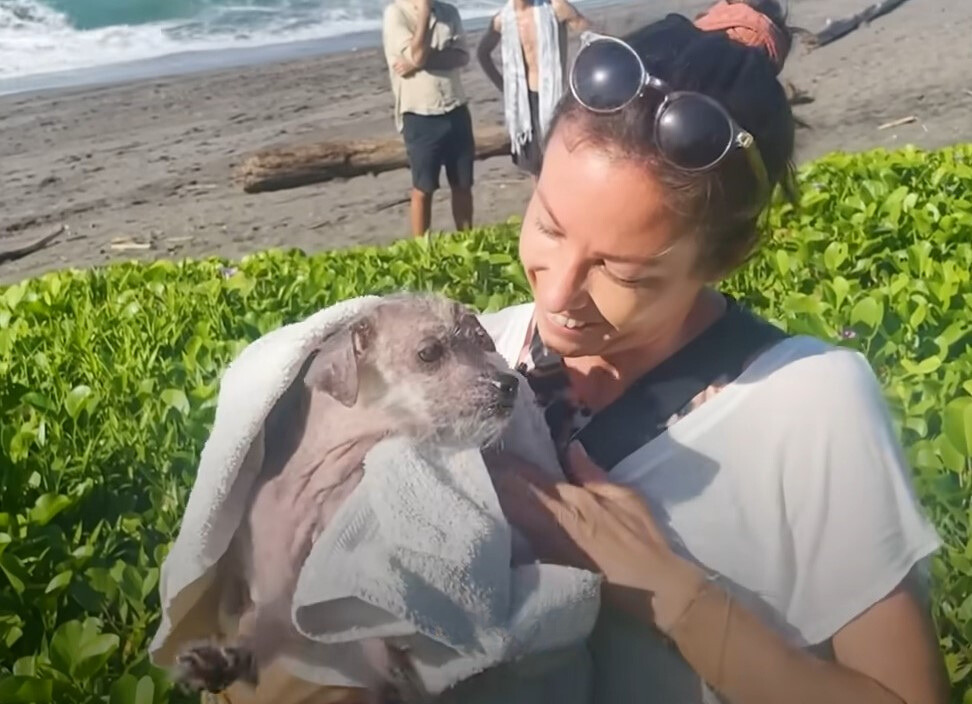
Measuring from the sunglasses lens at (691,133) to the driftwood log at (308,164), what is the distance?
0.67 meters

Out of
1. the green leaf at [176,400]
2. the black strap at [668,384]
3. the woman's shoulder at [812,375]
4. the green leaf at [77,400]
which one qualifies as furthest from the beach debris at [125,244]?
the woman's shoulder at [812,375]

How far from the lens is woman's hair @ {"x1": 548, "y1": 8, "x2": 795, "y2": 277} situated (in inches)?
32.3

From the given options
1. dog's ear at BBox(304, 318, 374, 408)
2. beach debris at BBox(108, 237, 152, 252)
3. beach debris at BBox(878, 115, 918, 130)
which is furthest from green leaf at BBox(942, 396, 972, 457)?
beach debris at BBox(878, 115, 918, 130)

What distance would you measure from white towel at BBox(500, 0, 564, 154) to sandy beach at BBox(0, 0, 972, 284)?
139 mm

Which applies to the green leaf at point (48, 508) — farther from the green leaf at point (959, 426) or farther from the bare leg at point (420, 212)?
the green leaf at point (959, 426)

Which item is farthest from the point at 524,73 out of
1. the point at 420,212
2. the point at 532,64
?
the point at 420,212

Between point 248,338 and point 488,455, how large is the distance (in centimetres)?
40

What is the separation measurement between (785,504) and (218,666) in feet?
1.31

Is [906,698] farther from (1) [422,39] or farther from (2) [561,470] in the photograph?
(1) [422,39]

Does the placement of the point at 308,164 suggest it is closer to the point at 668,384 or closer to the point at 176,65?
the point at 176,65

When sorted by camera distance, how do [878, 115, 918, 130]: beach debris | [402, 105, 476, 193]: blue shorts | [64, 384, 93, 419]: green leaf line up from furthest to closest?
[878, 115, 918, 130]: beach debris → [402, 105, 476, 193]: blue shorts → [64, 384, 93, 419]: green leaf

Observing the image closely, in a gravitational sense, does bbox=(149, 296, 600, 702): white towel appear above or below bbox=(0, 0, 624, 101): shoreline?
below

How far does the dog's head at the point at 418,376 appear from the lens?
0.78m

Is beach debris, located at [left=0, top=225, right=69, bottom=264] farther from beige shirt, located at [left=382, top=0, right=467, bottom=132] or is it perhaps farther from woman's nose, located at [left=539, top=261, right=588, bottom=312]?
woman's nose, located at [left=539, top=261, right=588, bottom=312]
